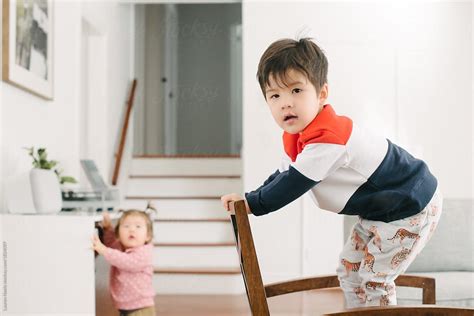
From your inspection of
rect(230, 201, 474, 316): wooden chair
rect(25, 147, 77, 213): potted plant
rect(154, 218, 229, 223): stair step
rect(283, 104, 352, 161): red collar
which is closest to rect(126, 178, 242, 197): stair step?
rect(154, 218, 229, 223): stair step

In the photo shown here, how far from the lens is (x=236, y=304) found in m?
4.59

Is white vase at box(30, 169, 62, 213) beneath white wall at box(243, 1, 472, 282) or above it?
beneath

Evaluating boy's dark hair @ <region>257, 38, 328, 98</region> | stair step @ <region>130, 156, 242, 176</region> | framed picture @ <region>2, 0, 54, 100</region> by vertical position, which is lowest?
stair step @ <region>130, 156, 242, 176</region>

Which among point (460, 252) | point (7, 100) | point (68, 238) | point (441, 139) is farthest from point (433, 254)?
point (441, 139)

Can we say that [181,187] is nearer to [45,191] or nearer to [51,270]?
[45,191]

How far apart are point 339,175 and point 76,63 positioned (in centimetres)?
326

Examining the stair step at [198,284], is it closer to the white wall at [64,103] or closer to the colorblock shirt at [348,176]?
the white wall at [64,103]

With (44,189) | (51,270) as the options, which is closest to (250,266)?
(51,270)

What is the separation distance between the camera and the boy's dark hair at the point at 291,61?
145cm

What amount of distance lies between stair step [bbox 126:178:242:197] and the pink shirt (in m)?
3.32

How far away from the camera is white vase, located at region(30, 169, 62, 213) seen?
287 cm

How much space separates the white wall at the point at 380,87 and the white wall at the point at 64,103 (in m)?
1.32

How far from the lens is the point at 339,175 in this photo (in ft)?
5.10

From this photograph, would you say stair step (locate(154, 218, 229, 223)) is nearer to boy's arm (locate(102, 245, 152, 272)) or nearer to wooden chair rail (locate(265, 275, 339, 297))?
boy's arm (locate(102, 245, 152, 272))
